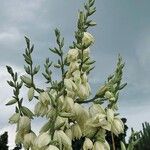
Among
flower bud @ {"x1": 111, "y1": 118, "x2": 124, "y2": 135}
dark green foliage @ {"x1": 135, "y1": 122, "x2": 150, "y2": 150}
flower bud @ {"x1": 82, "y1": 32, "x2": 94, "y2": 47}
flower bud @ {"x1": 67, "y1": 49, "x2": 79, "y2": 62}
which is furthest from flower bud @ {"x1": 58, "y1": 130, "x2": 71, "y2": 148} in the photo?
dark green foliage @ {"x1": 135, "y1": 122, "x2": 150, "y2": 150}

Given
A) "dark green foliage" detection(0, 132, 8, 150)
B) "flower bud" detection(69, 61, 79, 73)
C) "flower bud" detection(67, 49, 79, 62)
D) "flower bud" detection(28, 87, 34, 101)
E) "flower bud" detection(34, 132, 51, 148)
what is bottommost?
"flower bud" detection(34, 132, 51, 148)

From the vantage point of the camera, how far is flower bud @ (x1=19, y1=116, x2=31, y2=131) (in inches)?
135

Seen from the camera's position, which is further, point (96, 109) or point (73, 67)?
point (73, 67)

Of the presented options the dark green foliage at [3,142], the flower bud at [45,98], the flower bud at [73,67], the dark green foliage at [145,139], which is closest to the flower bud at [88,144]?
the flower bud at [45,98]

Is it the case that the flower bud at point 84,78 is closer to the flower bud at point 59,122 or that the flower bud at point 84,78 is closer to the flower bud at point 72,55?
the flower bud at point 72,55

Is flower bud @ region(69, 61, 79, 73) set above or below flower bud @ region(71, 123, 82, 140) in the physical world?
above

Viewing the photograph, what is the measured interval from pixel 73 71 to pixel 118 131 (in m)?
0.48

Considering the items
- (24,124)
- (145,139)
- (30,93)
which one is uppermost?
(145,139)

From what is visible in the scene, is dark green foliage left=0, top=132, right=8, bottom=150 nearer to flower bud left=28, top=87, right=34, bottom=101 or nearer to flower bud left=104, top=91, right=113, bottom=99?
flower bud left=28, top=87, right=34, bottom=101

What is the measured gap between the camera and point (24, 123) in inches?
135

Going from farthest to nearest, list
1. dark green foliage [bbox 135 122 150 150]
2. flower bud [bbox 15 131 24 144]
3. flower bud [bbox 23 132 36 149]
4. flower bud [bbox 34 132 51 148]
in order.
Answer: dark green foliage [bbox 135 122 150 150] → flower bud [bbox 15 131 24 144] → flower bud [bbox 23 132 36 149] → flower bud [bbox 34 132 51 148]

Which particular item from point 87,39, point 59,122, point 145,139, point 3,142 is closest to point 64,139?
point 59,122

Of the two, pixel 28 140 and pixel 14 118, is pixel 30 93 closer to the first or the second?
pixel 14 118

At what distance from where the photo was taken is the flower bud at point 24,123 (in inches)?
135
